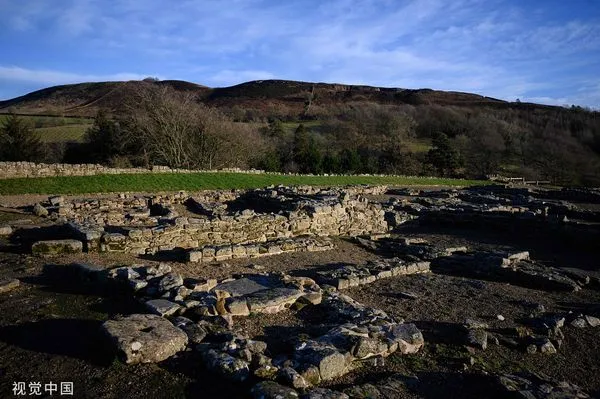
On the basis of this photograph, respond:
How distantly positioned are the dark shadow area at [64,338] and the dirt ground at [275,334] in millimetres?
13

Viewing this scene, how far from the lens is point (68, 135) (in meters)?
47.3

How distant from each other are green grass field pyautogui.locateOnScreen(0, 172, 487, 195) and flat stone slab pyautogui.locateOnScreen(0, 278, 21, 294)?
14.0 m

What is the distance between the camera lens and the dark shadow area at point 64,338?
16.3 feet

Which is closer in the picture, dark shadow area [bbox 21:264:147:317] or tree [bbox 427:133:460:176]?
dark shadow area [bbox 21:264:147:317]

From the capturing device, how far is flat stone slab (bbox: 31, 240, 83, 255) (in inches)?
354

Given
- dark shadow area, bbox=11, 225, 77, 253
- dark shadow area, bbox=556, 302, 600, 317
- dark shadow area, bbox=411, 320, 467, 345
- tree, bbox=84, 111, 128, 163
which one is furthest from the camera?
tree, bbox=84, 111, 128, 163

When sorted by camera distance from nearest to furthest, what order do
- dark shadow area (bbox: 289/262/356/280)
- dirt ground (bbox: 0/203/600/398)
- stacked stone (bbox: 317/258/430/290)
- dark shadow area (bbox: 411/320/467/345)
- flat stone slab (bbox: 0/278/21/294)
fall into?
dirt ground (bbox: 0/203/600/398)
dark shadow area (bbox: 411/320/467/345)
flat stone slab (bbox: 0/278/21/294)
stacked stone (bbox: 317/258/430/290)
dark shadow area (bbox: 289/262/356/280)

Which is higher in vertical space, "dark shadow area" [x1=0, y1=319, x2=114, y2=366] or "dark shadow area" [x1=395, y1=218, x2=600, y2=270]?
"dark shadow area" [x1=0, y1=319, x2=114, y2=366]

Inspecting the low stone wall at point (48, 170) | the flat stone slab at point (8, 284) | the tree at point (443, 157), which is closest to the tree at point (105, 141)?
the low stone wall at point (48, 170)

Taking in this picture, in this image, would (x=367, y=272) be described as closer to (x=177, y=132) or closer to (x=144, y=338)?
(x=144, y=338)

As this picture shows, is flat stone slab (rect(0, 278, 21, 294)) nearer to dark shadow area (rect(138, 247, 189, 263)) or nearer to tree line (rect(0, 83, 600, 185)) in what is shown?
dark shadow area (rect(138, 247, 189, 263))

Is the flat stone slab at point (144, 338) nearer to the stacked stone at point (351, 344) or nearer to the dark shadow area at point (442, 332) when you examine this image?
the stacked stone at point (351, 344)

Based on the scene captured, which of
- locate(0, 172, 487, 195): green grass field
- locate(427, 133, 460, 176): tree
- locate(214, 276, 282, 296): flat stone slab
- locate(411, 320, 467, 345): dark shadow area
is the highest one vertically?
locate(427, 133, 460, 176): tree

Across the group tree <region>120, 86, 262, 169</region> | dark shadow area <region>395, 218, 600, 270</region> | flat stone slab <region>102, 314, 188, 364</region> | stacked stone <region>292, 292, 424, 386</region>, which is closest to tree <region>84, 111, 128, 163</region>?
tree <region>120, 86, 262, 169</region>
